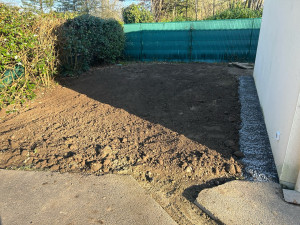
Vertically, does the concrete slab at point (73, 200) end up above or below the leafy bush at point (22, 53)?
below

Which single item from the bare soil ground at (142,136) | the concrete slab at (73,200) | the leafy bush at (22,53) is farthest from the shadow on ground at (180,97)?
the concrete slab at (73,200)

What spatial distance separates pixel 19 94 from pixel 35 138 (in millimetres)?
2081

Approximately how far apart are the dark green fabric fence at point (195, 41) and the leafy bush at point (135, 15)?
4201 mm

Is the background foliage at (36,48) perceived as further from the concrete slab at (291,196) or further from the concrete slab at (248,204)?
the concrete slab at (291,196)

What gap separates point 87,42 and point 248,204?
8533 millimetres

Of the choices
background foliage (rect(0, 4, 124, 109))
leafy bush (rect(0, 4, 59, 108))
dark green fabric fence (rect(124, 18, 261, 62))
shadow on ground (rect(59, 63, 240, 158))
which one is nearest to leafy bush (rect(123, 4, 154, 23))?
dark green fabric fence (rect(124, 18, 261, 62))

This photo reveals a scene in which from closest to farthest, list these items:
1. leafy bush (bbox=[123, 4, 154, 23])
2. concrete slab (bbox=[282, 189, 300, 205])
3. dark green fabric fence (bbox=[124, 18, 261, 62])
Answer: concrete slab (bbox=[282, 189, 300, 205]) < dark green fabric fence (bbox=[124, 18, 261, 62]) < leafy bush (bbox=[123, 4, 154, 23])

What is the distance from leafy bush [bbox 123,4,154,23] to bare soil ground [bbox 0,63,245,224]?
34.7 feet

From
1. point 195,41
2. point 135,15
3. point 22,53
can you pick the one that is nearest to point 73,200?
point 22,53

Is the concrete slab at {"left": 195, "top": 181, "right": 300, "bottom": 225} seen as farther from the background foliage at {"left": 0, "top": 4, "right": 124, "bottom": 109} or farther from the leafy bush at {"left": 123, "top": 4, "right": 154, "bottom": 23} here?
the leafy bush at {"left": 123, "top": 4, "right": 154, "bottom": 23}

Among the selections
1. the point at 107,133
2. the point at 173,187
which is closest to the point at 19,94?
the point at 107,133

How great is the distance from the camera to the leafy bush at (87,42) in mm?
8195

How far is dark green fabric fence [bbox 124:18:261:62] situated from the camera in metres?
11.2

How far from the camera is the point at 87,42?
30.3ft
